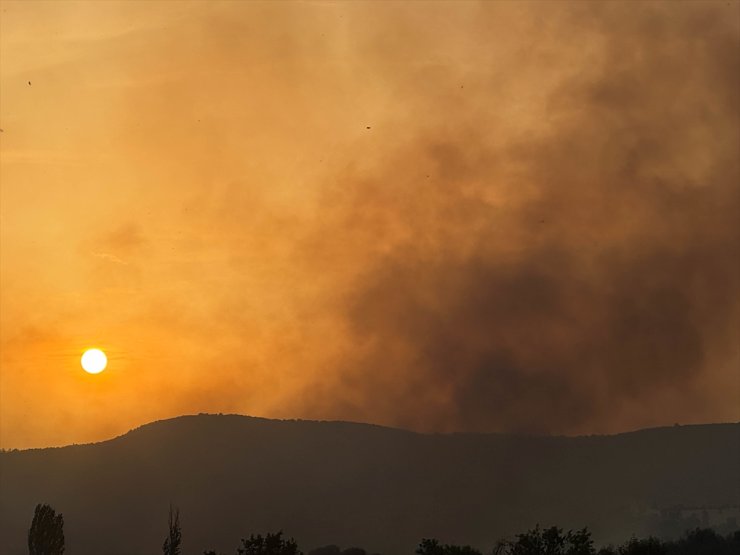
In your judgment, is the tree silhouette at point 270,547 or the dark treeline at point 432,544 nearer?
the dark treeline at point 432,544

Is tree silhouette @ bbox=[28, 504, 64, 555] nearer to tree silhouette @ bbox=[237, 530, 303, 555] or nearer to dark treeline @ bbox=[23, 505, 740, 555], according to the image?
dark treeline @ bbox=[23, 505, 740, 555]

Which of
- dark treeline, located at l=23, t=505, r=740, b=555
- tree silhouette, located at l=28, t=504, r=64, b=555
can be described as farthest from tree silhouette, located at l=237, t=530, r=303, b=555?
tree silhouette, located at l=28, t=504, r=64, b=555

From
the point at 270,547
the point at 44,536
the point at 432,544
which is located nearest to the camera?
the point at 432,544

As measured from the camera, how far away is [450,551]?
9488 cm

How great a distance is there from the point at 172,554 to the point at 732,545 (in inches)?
3134

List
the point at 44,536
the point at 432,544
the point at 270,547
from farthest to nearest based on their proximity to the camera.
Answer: the point at 44,536, the point at 270,547, the point at 432,544

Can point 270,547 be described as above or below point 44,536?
below

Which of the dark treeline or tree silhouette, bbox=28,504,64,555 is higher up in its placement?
tree silhouette, bbox=28,504,64,555

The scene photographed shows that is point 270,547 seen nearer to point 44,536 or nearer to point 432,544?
point 432,544

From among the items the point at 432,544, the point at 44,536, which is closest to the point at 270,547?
the point at 432,544

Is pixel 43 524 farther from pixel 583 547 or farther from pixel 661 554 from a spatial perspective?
pixel 661 554

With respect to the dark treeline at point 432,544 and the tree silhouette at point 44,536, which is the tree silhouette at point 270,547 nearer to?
the dark treeline at point 432,544

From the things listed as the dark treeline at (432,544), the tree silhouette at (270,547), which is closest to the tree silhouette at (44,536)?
the dark treeline at (432,544)

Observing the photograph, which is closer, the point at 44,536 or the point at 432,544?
the point at 432,544
